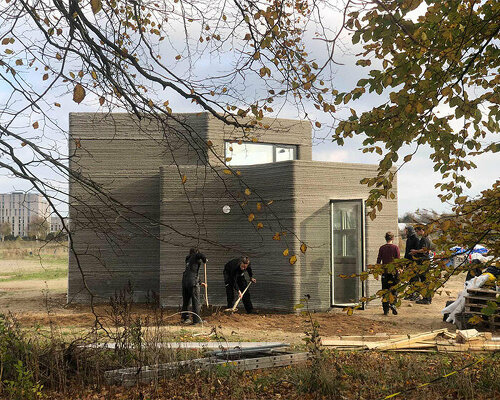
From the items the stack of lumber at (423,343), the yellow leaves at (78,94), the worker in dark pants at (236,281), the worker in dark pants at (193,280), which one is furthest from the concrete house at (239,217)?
the yellow leaves at (78,94)

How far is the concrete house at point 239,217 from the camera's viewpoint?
14.7 metres

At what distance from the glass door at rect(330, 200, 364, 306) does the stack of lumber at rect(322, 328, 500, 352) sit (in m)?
4.83

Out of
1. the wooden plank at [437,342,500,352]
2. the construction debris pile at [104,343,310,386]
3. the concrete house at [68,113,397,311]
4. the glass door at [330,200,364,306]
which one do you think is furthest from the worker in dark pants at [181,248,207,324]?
the wooden plank at [437,342,500,352]

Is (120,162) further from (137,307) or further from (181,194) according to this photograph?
(137,307)

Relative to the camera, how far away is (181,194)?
15.7 m

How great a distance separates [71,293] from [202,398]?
11.6 m

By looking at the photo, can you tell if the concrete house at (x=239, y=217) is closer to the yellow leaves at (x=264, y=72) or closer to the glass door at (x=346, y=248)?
the glass door at (x=346, y=248)

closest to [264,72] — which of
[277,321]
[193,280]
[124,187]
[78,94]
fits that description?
[78,94]

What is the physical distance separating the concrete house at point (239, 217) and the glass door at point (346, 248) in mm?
25

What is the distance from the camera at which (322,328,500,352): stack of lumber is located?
9320 mm

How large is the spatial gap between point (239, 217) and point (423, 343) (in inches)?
273

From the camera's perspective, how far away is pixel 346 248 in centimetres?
1502

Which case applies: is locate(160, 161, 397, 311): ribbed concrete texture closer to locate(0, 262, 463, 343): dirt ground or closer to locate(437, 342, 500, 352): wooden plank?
locate(0, 262, 463, 343): dirt ground

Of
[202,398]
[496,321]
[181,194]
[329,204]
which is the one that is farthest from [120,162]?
[202,398]
